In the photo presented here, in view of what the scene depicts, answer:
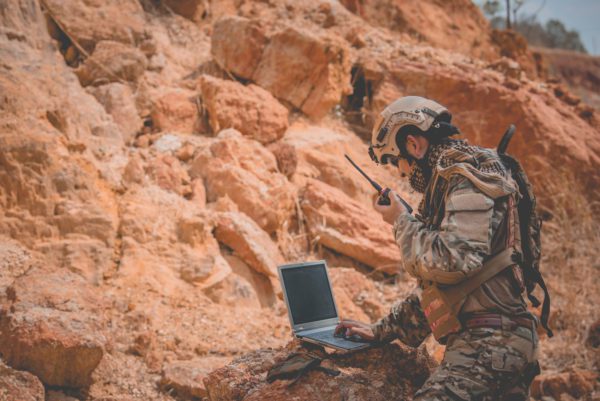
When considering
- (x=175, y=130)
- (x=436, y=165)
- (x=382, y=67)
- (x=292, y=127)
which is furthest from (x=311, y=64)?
(x=436, y=165)

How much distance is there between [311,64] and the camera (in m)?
7.28

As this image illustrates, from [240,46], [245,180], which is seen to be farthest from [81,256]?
[240,46]

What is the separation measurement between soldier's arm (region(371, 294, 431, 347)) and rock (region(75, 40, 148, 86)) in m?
4.84

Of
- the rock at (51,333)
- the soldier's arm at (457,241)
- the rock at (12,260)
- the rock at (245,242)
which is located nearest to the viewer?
the soldier's arm at (457,241)

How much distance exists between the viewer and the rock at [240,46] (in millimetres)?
7188

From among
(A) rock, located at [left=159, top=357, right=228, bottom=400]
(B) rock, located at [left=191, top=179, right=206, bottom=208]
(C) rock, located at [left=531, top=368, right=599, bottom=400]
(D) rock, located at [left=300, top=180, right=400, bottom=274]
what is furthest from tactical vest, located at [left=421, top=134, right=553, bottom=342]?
(D) rock, located at [left=300, top=180, right=400, bottom=274]

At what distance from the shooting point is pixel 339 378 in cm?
215

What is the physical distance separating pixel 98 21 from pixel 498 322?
6.24m

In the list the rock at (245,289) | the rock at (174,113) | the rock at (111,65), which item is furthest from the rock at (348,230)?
the rock at (111,65)

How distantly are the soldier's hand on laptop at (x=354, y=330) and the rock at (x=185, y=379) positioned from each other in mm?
1167

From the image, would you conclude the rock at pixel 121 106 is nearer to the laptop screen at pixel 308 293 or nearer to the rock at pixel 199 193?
the rock at pixel 199 193

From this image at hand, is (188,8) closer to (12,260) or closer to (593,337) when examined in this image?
(12,260)

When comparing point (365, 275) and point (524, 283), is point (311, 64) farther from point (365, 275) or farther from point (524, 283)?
point (524, 283)

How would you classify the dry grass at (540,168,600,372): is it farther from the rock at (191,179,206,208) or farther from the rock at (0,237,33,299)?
the rock at (0,237,33,299)
